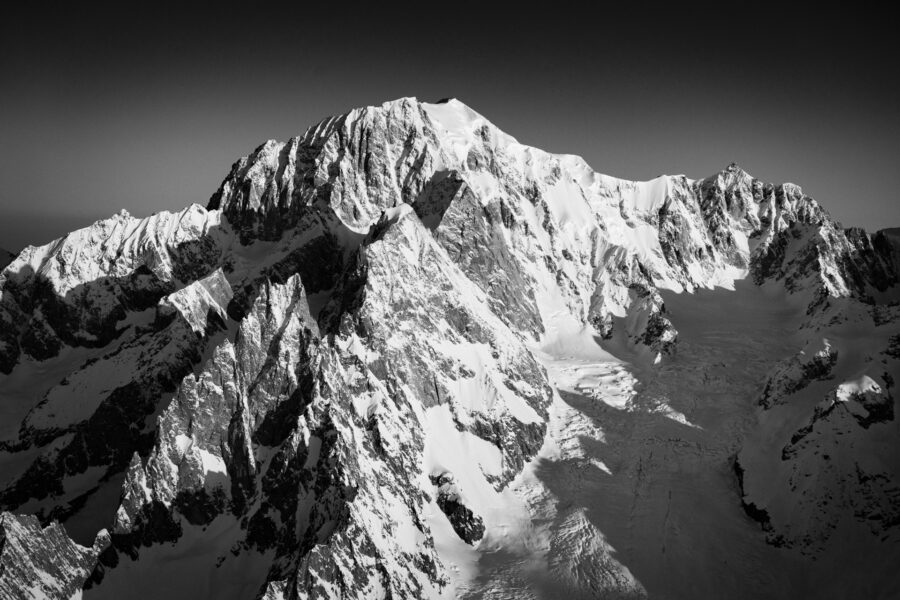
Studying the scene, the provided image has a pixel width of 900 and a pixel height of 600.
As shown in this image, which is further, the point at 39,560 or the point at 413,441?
the point at 413,441

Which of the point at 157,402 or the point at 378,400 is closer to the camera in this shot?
the point at 378,400

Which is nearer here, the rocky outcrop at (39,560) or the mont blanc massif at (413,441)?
the rocky outcrop at (39,560)

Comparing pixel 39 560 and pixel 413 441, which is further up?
pixel 413 441

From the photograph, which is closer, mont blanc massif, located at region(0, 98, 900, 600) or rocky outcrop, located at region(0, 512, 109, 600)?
rocky outcrop, located at region(0, 512, 109, 600)

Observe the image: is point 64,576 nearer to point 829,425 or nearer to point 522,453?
point 522,453

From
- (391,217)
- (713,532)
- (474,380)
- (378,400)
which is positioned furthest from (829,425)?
(391,217)

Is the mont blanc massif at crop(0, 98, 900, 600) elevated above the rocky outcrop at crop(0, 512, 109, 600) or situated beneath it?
elevated above

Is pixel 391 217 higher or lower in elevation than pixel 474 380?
higher

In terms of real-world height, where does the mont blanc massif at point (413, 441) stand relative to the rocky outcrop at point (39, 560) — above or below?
above
